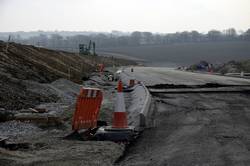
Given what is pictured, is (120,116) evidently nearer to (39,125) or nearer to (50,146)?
(50,146)

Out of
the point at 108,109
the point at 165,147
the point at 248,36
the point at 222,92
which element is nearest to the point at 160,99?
the point at 108,109

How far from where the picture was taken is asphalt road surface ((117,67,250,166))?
7648 millimetres

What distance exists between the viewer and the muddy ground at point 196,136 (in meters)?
7.64

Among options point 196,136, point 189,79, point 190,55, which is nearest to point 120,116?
point 196,136

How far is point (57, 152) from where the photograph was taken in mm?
8383

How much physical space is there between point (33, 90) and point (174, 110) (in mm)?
5999

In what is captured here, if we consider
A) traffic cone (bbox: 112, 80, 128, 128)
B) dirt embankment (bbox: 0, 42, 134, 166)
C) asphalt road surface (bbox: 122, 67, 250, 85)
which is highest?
traffic cone (bbox: 112, 80, 128, 128)

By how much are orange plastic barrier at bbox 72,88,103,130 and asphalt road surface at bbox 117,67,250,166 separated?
1336mm

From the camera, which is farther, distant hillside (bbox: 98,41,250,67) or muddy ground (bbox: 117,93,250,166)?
distant hillside (bbox: 98,41,250,67)

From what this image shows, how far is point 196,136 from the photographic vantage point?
30.5 ft

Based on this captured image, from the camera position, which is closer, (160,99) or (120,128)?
(120,128)

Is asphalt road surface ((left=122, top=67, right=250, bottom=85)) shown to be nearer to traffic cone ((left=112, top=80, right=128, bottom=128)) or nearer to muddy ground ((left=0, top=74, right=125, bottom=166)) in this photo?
muddy ground ((left=0, top=74, right=125, bottom=166))

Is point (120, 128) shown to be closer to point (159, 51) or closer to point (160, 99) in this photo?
point (160, 99)

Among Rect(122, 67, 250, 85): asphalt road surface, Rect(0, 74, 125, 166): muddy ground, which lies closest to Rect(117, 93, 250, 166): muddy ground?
Rect(0, 74, 125, 166): muddy ground
